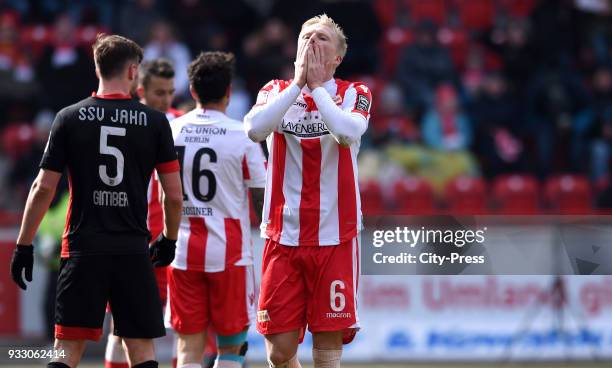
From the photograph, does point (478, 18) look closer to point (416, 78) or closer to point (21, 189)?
point (416, 78)

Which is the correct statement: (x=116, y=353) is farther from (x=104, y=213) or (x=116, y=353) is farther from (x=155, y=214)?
(x=104, y=213)

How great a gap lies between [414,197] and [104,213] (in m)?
7.55

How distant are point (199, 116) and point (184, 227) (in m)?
0.71

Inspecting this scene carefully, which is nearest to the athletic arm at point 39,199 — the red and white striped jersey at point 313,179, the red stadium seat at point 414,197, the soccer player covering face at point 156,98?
the red and white striped jersey at point 313,179

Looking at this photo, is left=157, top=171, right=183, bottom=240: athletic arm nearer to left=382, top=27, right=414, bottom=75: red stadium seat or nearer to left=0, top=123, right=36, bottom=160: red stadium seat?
left=0, top=123, right=36, bottom=160: red stadium seat

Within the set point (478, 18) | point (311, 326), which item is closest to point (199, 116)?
point (311, 326)

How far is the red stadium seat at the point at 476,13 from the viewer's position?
16656mm

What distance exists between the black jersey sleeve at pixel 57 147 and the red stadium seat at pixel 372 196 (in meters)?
7.08

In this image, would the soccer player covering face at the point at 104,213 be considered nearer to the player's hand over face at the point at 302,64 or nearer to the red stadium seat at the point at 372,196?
the player's hand over face at the point at 302,64

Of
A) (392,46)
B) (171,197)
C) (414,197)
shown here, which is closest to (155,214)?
(171,197)

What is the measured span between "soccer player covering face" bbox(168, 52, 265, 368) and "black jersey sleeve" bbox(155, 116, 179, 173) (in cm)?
94

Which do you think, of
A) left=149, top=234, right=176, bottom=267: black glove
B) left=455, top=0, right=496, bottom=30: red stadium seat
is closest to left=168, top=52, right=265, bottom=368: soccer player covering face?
left=149, top=234, right=176, bottom=267: black glove

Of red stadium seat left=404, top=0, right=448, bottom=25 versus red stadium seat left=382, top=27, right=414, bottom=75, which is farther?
red stadium seat left=404, top=0, right=448, bottom=25

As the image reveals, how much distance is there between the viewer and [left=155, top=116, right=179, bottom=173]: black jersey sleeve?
6281mm
